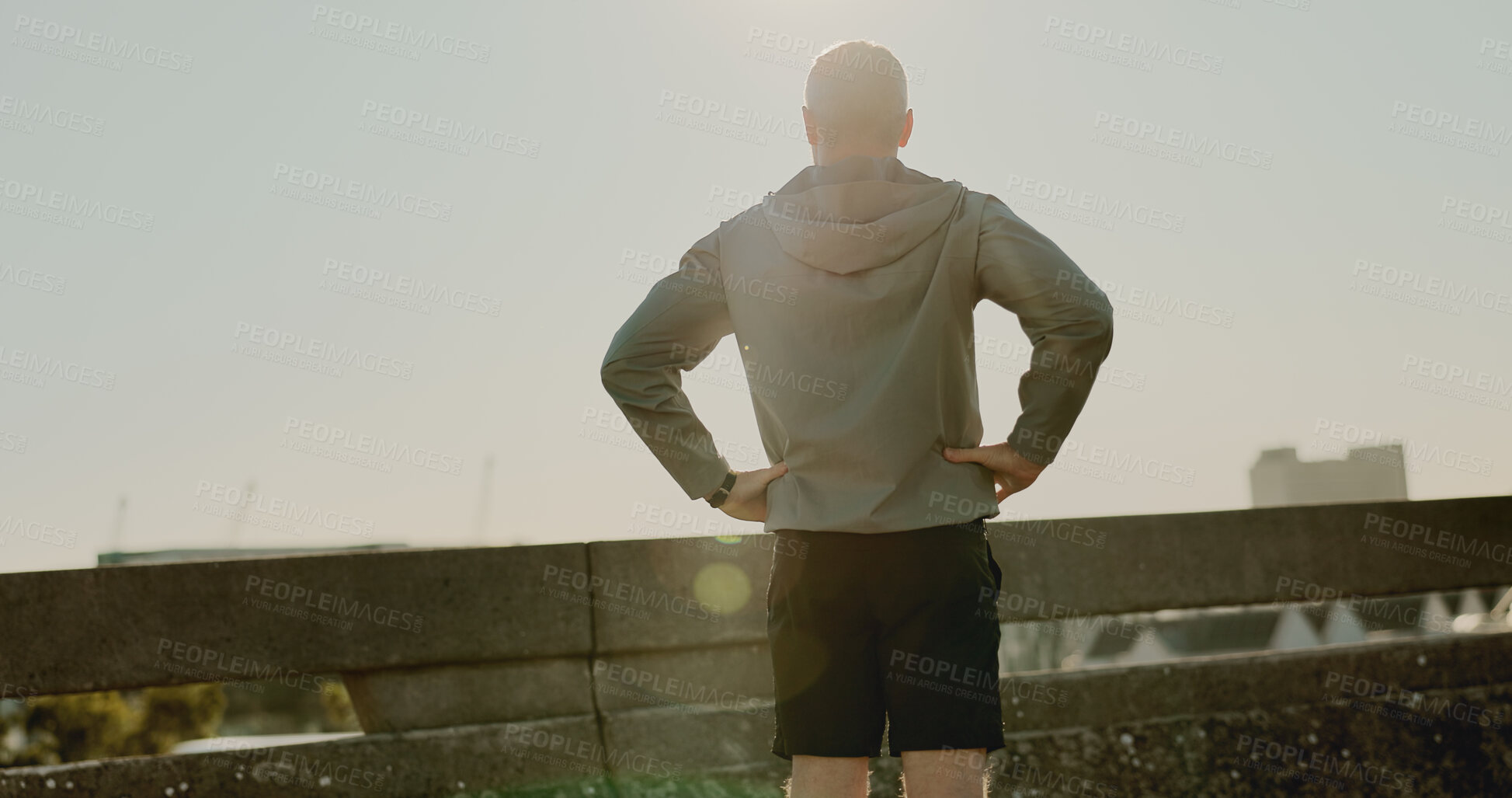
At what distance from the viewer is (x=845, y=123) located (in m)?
2.68

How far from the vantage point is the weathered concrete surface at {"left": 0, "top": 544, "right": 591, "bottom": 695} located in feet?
12.8

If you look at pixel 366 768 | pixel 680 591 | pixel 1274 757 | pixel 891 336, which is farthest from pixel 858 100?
pixel 1274 757

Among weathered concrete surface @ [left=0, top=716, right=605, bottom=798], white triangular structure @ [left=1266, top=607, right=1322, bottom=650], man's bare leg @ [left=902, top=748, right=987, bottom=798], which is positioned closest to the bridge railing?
weathered concrete surface @ [left=0, top=716, right=605, bottom=798]

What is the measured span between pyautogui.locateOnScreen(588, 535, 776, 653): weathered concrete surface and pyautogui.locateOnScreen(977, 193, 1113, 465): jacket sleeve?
1.75 m

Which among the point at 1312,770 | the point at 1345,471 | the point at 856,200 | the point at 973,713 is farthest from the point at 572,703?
the point at 1345,471

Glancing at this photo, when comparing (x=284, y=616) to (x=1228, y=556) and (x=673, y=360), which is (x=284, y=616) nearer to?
(x=673, y=360)

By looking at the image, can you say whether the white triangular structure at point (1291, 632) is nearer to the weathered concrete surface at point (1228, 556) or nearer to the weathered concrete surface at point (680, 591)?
the weathered concrete surface at point (1228, 556)

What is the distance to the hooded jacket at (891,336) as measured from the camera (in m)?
2.56

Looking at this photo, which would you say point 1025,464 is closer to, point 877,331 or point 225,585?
point 877,331

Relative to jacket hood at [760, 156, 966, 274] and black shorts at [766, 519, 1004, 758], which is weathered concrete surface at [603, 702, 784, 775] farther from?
jacket hood at [760, 156, 966, 274]

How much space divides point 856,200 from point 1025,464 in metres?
0.80

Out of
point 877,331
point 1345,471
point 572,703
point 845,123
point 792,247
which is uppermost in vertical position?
point 1345,471

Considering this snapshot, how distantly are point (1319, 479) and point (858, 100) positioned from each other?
179 metres

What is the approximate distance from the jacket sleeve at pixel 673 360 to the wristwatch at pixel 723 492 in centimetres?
2
